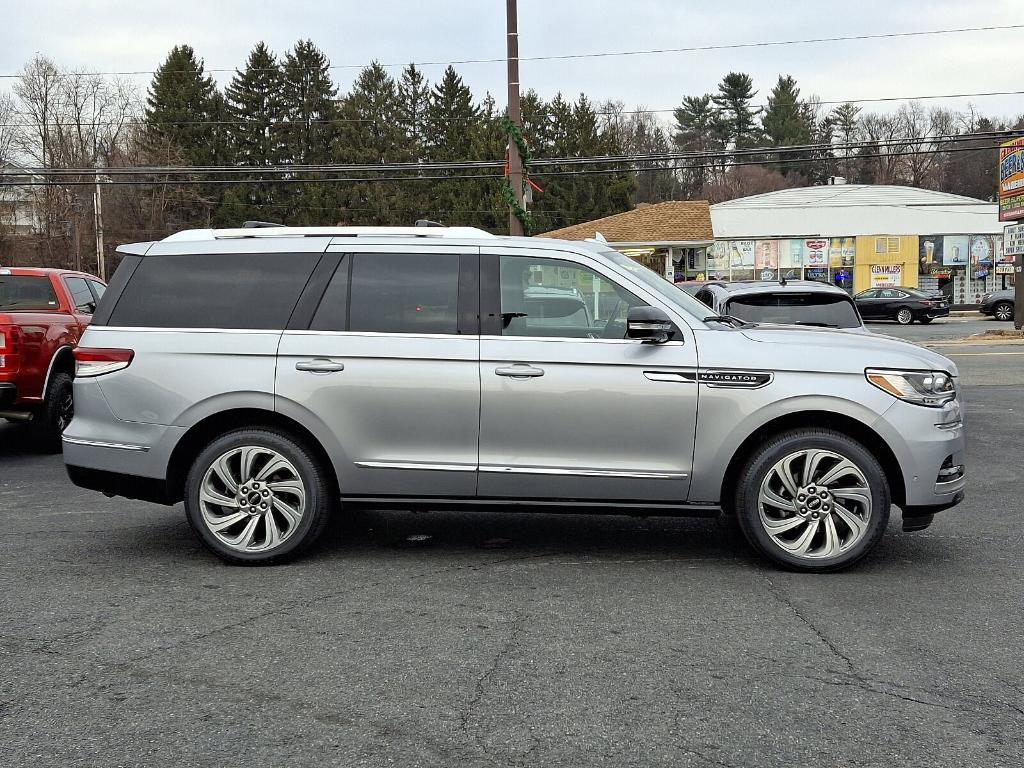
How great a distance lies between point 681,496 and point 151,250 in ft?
11.1

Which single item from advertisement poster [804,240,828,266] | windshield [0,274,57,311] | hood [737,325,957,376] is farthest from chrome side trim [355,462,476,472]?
advertisement poster [804,240,828,266]

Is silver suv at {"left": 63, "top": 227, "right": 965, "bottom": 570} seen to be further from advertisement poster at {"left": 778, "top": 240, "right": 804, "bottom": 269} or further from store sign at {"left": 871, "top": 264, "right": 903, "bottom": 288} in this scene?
store sign at {"left": 871, "top": 264, "right": 903, "bottom": 288}

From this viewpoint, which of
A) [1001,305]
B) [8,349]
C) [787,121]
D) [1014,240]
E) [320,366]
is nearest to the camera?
[320,366]

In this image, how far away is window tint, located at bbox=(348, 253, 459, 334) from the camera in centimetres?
564

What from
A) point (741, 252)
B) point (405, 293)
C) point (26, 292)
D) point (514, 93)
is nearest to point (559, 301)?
point (405, 293)

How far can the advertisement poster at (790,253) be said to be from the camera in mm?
50263

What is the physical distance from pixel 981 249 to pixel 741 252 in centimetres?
1185

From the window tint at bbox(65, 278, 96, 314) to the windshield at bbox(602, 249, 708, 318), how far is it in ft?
23.5

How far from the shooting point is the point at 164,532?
671cm

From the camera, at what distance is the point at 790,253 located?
5031 cm

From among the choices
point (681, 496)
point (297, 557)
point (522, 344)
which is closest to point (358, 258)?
point (522, 344)

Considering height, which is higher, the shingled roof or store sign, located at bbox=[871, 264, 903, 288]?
the shingled roof

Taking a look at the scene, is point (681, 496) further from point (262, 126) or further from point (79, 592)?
point (262, 126)

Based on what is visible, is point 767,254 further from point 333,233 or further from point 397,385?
point 397,385
